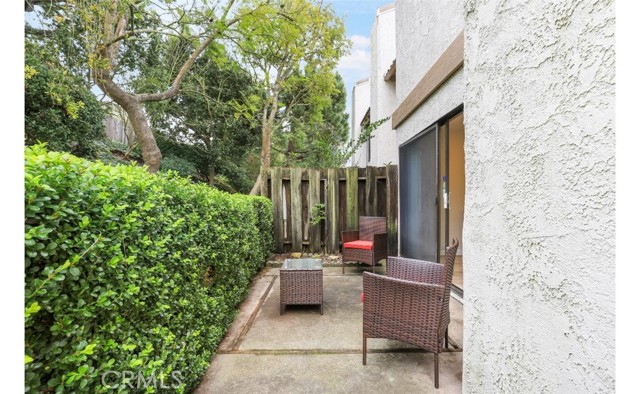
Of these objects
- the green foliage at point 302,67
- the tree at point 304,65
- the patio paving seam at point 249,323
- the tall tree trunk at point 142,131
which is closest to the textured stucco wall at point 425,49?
the green foliage at point 302,67

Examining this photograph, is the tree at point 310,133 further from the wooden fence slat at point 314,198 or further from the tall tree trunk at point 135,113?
the tall tree trunk at point 135,113

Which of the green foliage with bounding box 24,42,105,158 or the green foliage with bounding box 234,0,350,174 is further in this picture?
the green foliage with bounding box 234,0,350,174

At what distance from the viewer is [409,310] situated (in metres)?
2.04

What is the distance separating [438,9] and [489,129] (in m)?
2.98

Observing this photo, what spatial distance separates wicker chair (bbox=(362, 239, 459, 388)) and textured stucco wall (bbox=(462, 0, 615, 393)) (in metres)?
0.40

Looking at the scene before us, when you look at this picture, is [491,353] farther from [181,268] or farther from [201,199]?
[201,199]

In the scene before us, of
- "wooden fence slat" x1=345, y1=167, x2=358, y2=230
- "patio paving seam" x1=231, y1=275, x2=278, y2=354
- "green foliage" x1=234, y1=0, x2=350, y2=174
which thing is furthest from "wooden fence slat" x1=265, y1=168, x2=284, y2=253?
"green foliage" x1=234, y1=0, x2=350, y2=174

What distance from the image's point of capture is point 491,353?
132 cm

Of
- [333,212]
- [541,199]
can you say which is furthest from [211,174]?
[541,199]

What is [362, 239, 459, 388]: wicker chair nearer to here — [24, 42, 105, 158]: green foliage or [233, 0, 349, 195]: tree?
Answer: [24, 42, 105, 158]: green foliage

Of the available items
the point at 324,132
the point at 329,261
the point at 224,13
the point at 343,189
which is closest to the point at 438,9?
the point at 224,13

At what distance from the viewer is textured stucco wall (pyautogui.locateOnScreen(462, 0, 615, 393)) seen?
0.83m

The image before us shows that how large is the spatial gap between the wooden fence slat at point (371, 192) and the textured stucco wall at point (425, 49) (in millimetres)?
1011

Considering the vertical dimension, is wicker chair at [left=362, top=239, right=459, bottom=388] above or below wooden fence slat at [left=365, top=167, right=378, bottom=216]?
below
